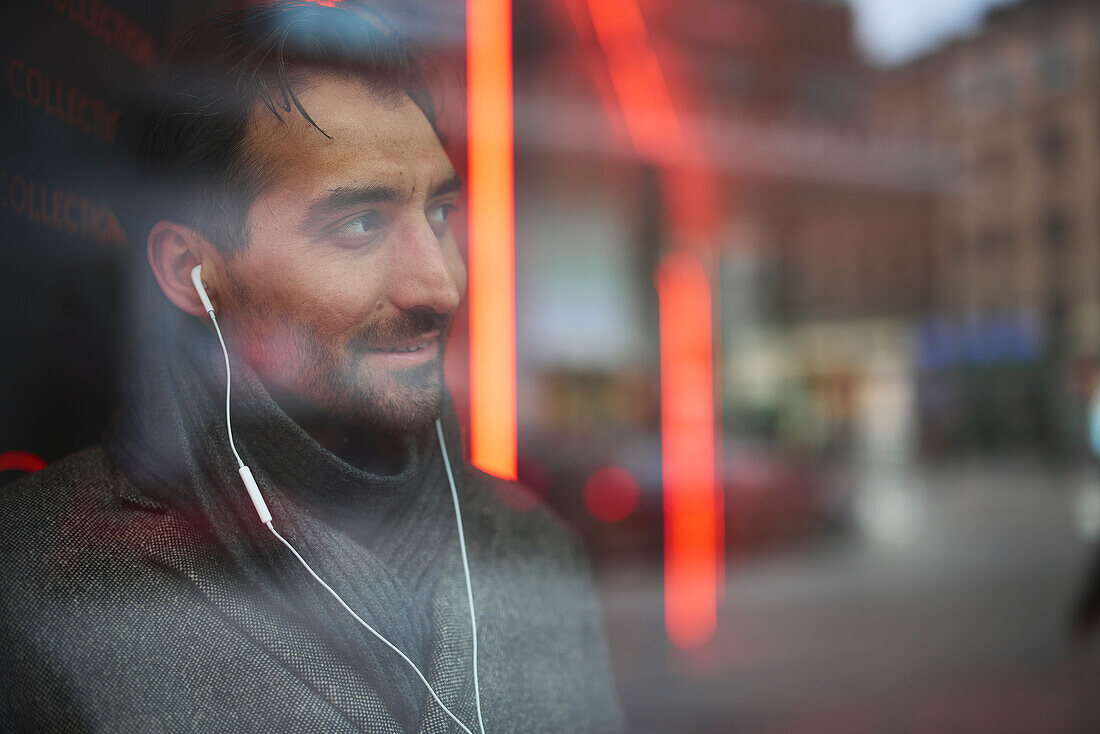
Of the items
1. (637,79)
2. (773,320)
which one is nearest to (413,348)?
(637,79)

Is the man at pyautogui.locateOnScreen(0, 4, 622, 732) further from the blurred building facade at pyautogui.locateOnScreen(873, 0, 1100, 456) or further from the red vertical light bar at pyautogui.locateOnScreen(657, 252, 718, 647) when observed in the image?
the blurred building facade at pyautogui.locateOnScreen(873, 0, 1100, 456)

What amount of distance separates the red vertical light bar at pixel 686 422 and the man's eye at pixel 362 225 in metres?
2.00

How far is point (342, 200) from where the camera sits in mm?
642

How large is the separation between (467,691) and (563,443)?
1241mm

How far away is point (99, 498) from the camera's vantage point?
67 centimetres

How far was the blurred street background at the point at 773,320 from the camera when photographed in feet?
2.45

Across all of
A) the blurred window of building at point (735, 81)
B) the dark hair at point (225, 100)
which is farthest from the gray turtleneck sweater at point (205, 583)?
the blurred window of building at point (735, 81)

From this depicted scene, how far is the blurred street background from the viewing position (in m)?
0.75

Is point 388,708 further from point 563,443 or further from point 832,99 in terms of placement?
Result: point 832,99

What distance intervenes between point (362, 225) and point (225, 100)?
155 millimetres

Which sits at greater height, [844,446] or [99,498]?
[99,498]

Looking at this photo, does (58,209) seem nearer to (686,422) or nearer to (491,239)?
(491,239)

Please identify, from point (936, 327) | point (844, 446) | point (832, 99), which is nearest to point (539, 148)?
point (832, 99)

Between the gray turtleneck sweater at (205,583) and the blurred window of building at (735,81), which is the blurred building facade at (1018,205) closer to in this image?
the blurred window of building at (735,81)
